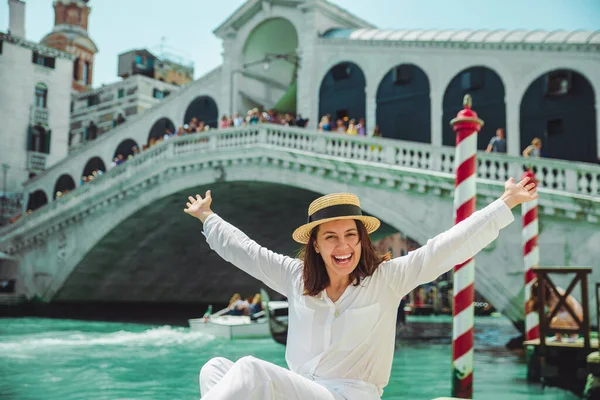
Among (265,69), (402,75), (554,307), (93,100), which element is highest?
(93,100)

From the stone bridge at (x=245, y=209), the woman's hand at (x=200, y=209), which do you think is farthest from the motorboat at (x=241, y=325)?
the woman's hand at (x=200, y=209)

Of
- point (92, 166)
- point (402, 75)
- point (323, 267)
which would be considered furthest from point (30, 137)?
point (323, 267)

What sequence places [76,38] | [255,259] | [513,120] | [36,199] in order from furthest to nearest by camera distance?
1. [76,38]
2. [36,199]
3. [513,120]
4. [255,259]

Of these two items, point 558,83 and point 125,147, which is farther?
point 125,147

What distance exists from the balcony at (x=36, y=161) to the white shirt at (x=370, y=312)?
59.4 ft

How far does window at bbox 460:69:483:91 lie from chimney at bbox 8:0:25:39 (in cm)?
1222

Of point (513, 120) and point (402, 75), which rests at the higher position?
point (402, 75)

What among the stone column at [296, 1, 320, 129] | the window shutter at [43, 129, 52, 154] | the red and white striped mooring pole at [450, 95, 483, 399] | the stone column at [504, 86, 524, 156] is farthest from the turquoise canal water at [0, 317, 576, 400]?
the window shutter at [43, 129, 52, 154]

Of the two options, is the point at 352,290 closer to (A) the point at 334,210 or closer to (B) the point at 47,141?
(A) the point at 334,210

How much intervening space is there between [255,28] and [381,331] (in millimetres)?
13031

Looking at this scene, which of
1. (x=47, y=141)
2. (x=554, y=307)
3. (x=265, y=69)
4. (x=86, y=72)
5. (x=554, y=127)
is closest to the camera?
(x=554, y=307)

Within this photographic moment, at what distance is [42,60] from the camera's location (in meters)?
18.0

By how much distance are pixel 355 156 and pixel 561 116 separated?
3310 millimetres

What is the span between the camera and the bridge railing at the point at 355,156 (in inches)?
299
